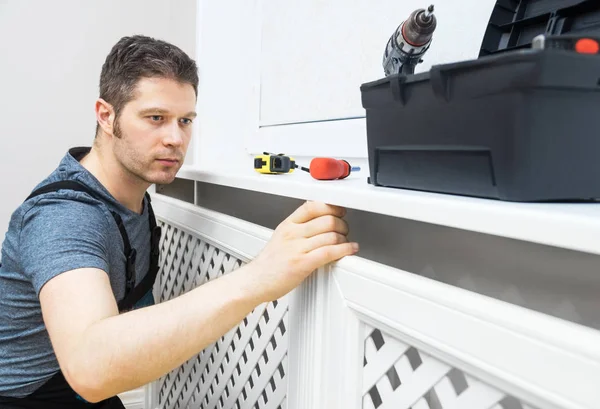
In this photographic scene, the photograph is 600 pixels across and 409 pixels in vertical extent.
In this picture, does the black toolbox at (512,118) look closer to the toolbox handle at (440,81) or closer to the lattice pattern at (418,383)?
the toolbox handle at (440,81)

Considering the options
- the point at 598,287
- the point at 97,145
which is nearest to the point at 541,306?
the point at 598,287

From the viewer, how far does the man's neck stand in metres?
1.05

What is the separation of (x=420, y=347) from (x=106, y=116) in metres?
0.82

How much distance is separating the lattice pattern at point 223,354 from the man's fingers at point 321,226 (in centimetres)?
20

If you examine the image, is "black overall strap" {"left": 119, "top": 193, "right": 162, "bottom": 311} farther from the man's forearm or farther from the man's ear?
the man's forearm

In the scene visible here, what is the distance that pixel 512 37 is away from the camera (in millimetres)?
581

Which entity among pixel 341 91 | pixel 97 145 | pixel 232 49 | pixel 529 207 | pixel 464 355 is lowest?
pixel 464 355

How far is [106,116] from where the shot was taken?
41.8 inches

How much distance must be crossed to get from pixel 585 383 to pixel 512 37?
0.39m

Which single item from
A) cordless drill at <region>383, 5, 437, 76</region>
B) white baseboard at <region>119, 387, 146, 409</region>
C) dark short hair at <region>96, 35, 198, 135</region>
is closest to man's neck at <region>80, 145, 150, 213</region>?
dark short hair at <region>96, 35, 198, 135</region>

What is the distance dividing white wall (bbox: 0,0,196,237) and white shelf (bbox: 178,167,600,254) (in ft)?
4.50

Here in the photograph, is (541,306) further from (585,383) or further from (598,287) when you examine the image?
(585,383)

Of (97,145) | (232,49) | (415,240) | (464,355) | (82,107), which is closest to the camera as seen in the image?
(464,355)

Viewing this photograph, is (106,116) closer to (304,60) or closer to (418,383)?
(304,60)
